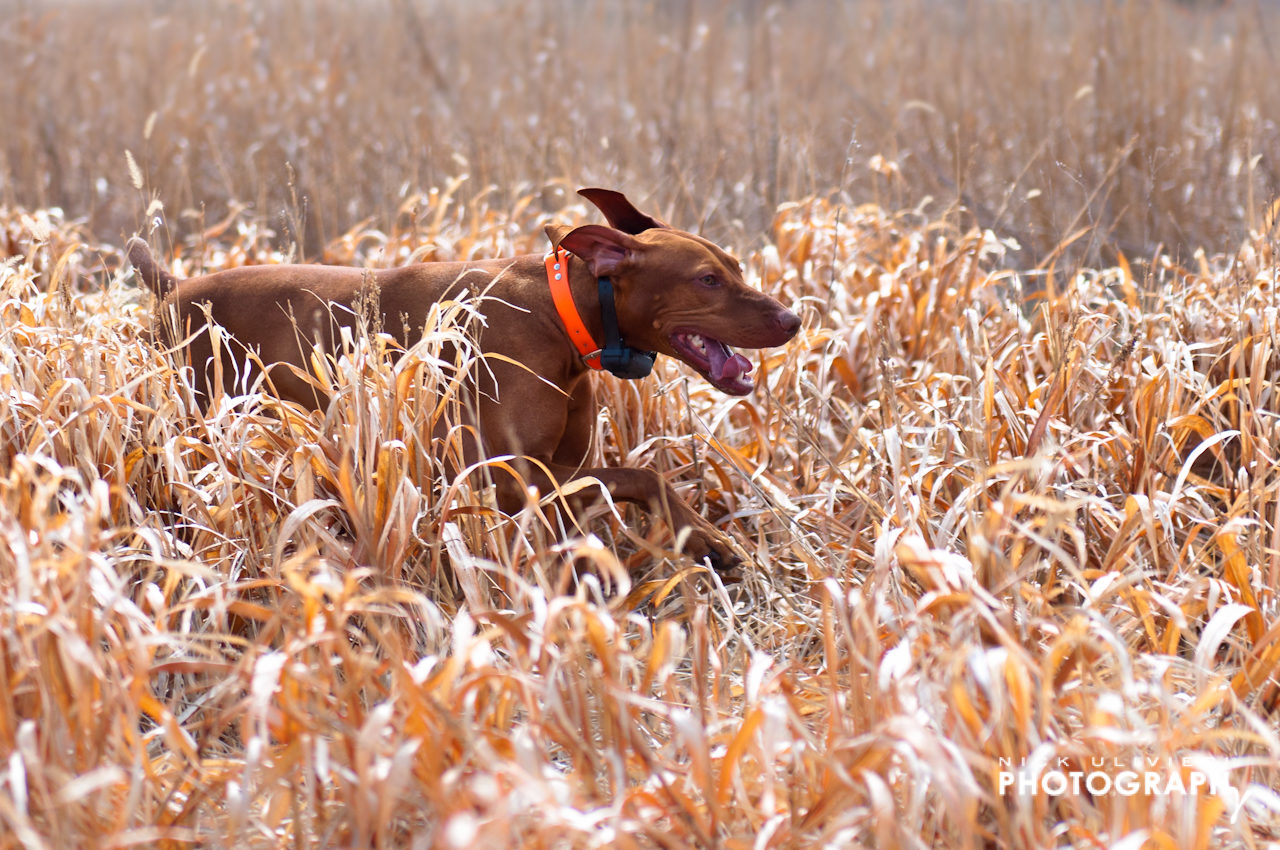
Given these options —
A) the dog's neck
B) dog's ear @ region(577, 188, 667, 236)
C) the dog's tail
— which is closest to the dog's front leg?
the dog's neck

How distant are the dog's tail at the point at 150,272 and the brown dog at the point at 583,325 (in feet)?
0.16

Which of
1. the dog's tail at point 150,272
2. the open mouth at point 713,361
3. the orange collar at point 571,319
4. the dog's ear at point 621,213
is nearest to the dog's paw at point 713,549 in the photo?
the open mouth at point 713,361

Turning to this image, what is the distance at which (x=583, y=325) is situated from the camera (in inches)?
111

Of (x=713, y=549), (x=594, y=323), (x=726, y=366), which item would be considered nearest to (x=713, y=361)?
(x=726, y=366)

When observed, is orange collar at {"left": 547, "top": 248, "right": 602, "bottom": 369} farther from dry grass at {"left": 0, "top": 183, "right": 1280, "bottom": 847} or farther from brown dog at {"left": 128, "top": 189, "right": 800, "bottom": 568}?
dry grass at {"left": 0, "top": 183, "right": 1280, "bottom": 847}

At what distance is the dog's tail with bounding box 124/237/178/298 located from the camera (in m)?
3.07

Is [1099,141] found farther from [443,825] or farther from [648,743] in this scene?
[443,825]

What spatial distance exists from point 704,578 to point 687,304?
2.10 feet

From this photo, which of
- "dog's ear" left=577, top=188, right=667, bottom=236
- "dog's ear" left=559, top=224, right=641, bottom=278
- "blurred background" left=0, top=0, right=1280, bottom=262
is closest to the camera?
"dog's ear" left=559, top=224, right=641, bottom=278

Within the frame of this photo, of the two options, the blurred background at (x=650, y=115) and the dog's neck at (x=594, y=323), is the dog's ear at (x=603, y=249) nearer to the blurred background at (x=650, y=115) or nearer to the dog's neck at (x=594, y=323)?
the dog's neck at (x=594, y=323)

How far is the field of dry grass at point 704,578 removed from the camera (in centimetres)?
166

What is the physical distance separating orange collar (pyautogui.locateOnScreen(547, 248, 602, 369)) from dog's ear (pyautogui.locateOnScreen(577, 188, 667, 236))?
233mm

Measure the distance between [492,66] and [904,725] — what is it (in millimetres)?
7710

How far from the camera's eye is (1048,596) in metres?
2.06
